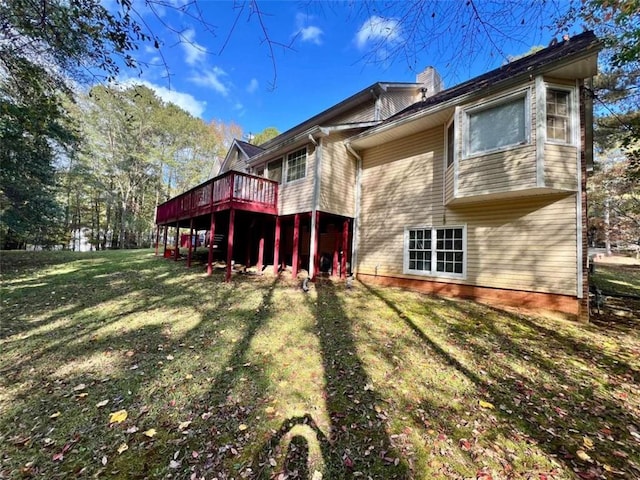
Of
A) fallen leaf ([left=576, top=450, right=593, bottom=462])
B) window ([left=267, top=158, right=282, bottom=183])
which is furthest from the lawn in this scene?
window ([left=267, top=158, right=282, bottom=183])

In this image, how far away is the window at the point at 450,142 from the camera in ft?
24.7

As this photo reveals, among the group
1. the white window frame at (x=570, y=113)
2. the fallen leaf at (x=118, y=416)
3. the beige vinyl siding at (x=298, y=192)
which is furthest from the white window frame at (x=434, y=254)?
the fallen leaf at (x=118, y=416)

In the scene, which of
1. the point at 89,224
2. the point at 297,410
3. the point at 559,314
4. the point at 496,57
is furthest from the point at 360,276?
the point at 89,224

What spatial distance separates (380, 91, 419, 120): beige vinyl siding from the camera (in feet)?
37.1

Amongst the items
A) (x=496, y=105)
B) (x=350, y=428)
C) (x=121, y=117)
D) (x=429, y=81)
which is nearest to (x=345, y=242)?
(x=496, y=105)

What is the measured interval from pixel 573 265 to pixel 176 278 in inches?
434

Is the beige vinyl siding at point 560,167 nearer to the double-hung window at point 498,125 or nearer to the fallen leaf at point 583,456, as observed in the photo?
the double-hung window at point 498,125

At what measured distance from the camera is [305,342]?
4.44 m

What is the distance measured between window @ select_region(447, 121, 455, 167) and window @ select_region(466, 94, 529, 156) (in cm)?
56

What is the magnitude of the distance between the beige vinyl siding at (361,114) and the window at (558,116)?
6282 millimetres

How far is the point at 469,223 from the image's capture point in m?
7.45

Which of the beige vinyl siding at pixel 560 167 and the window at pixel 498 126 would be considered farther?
the window at pixel 498 126

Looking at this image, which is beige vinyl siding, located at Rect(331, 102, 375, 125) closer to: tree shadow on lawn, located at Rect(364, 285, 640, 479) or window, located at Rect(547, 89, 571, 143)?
window, located at Rect(547, 89, 571, 143)

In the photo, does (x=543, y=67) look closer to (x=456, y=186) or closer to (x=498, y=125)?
(x=498, y=125)
